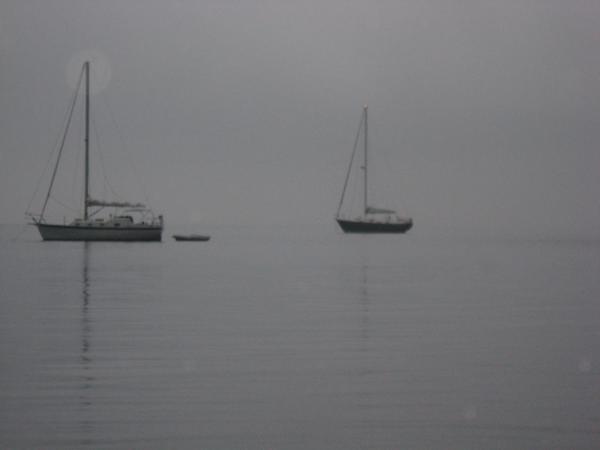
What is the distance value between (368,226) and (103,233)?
220ft

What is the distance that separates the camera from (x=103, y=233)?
8638 centimetres

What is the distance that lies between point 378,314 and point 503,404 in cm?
1436

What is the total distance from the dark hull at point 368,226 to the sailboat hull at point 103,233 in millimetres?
59213

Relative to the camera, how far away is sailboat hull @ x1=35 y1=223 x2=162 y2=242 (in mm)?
85875

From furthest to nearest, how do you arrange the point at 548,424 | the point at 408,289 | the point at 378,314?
the point at 408,289, the point at 378,314, the point at 548,424

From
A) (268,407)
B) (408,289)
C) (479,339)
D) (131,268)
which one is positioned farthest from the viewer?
(131,268)

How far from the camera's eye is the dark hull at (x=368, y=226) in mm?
145375

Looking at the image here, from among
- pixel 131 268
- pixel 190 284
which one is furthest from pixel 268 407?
pixel 131 268

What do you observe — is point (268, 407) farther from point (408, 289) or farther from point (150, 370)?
point (408, 289)

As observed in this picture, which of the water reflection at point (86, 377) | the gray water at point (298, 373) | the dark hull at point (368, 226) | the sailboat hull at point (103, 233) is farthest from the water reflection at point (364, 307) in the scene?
the dark hull at point (368, 226)

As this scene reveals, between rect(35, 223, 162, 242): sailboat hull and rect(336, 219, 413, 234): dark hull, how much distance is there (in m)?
59.2

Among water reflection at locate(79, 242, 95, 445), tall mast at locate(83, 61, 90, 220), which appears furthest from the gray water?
tall mast at locate(83, 61, 90, 220)

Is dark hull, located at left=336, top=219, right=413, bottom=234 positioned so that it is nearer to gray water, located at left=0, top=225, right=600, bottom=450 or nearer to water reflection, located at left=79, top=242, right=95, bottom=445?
gray water, located at left=0, top=225, right=600, bottom=450

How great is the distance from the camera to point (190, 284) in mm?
41812
